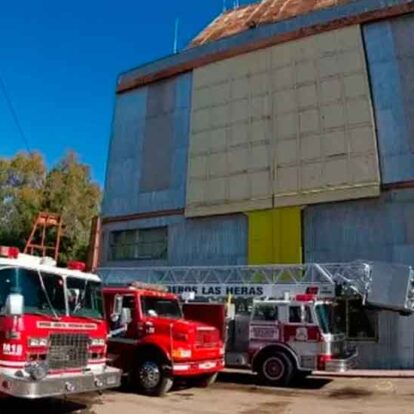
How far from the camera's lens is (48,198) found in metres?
48.3

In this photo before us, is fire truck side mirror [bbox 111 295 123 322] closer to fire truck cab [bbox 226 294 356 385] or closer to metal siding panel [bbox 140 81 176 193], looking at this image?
fire truck cab [bbox 226 294 356 385]

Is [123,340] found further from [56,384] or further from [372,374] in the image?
[372,374]

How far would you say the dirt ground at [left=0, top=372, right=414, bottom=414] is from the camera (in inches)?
431

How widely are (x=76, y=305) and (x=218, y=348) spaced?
4.86 meters

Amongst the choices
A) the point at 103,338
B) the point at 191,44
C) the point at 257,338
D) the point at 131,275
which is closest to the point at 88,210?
the point at 191,44

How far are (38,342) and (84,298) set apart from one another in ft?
5.23

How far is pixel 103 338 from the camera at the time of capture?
1087 centimetres

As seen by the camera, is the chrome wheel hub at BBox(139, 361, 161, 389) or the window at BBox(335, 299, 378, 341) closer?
the chrome wheel hub at BBox(139, 361, 161, 389)

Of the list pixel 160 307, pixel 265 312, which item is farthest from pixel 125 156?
pixel 160 307

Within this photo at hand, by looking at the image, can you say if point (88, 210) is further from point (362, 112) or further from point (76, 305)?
point (76, 305)

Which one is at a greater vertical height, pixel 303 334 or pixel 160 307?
pixel 160 307

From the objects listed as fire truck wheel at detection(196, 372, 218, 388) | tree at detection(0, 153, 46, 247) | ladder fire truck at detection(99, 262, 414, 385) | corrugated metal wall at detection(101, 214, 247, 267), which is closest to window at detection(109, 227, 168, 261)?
corrugated metal wall at detection(101, 214, 247, 267)

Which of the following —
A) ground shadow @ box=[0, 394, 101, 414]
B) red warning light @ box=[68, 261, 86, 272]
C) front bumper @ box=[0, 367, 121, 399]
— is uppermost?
red warning light @ box=[68, 261, 86, 272]

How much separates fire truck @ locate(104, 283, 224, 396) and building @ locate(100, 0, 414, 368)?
6827 millimetres
